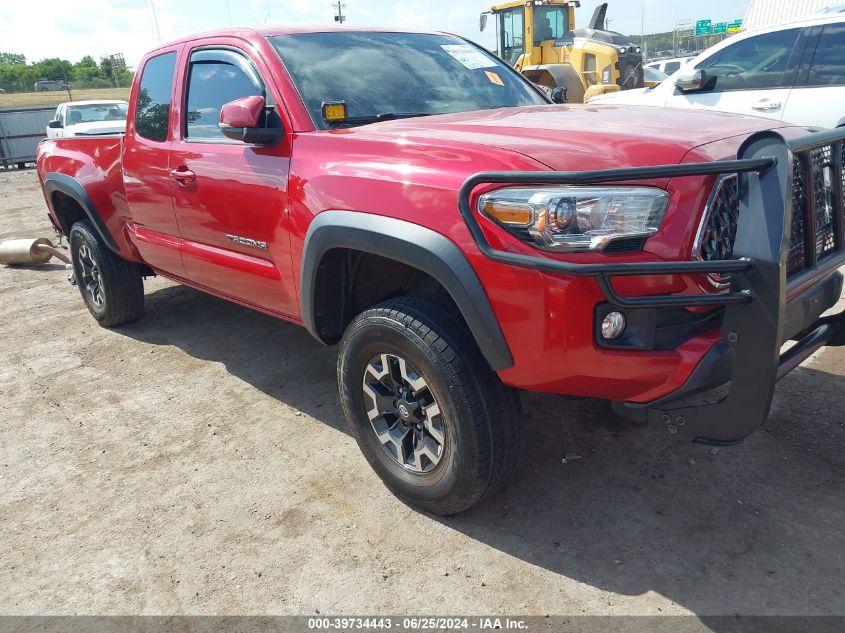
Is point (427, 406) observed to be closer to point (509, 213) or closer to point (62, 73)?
point (509, 213)

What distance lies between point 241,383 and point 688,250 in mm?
2906

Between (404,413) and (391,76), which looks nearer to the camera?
(404,413)

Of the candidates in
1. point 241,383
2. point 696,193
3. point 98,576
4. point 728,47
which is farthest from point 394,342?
point 728,47

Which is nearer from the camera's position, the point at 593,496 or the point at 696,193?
the point at 696,193

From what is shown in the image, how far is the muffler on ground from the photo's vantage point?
7.58 m

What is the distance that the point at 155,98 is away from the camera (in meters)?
4.17

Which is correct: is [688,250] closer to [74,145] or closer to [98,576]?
[98,576]

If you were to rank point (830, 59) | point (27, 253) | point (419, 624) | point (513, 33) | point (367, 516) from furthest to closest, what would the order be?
point (513, 33) → point (27, 253) → point (830, 59) → point (367, 516) → point (419, 624)

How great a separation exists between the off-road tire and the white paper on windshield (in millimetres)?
2805

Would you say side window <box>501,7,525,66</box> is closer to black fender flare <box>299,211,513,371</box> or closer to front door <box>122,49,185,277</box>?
front door <box>122,49,185,277</box>

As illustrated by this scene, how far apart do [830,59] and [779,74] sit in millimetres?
407

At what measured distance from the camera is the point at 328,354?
454 cm

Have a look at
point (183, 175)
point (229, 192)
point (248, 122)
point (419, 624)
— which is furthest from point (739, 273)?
point (183, 175)

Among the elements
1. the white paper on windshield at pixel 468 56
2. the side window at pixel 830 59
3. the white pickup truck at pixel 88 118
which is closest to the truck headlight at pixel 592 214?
the white paper on windshield at pixel 468 56
